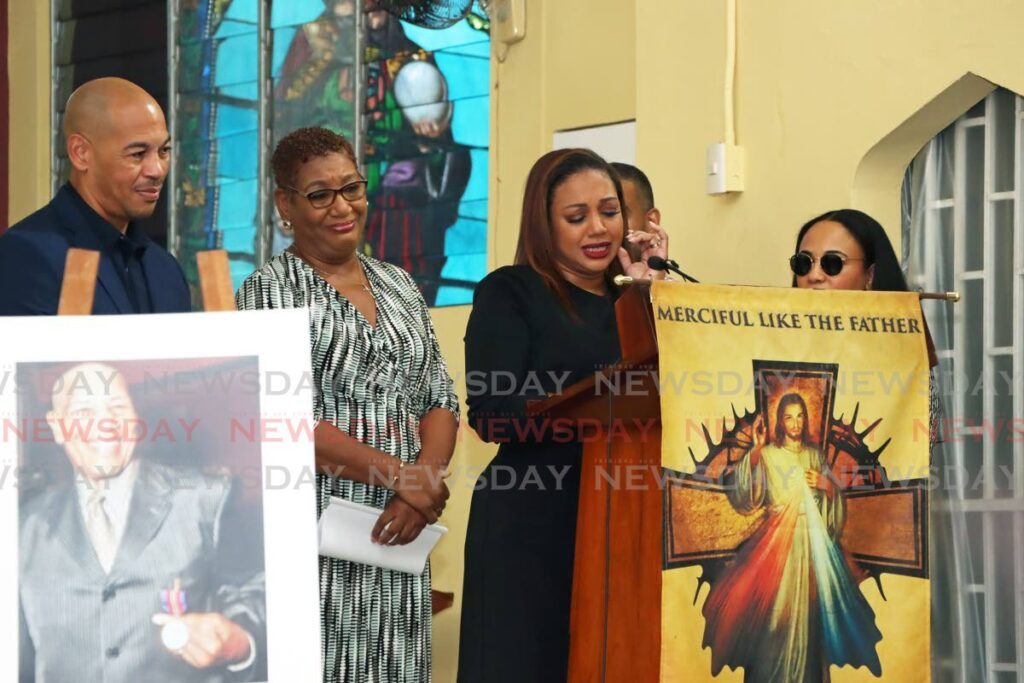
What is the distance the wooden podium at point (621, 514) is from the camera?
9.49 ft

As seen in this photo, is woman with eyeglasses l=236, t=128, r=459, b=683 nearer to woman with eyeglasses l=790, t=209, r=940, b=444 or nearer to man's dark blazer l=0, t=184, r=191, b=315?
man's dark blazer l=0, t=184, r=191, b=315

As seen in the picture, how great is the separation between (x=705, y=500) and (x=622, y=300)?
40 centimetres

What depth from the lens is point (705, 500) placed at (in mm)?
2793

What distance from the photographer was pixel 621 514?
301 cm

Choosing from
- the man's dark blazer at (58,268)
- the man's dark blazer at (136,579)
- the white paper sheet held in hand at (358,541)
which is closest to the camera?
the man's dark blazer at (136,579)

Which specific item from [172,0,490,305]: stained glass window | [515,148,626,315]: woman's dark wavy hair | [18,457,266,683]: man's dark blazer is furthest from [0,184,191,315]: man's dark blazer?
[172,0,490,305]: stained glass window

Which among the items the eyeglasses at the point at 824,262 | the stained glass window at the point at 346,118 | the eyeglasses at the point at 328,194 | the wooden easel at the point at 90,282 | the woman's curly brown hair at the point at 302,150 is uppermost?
the stained glass window at the point at 346,118

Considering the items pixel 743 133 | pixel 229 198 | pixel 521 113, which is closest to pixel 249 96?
pixel 229 198

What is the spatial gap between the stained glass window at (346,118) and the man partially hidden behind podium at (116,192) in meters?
3.45

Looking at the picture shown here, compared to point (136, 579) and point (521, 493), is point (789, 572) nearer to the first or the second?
point (521, 493)

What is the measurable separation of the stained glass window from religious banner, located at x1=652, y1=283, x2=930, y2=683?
356cm

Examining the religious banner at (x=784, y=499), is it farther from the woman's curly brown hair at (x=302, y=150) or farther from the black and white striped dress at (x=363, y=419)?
the woman's curly brown hair at (x=302, y=150)

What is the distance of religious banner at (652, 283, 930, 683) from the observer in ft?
9.14

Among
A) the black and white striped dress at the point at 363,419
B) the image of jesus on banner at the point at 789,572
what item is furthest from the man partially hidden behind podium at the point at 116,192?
the image of jesus on banner at the point at 789,572
